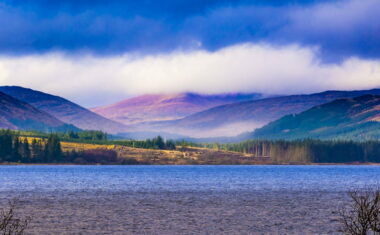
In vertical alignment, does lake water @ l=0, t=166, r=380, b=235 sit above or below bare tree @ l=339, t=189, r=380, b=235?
below

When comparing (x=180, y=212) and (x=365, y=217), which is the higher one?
(x=365, y=217)

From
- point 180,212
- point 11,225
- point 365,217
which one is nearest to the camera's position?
point 365,217

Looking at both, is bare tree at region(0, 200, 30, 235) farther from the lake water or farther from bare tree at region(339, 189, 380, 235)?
bare tree at region(339, 189, 380, 235)

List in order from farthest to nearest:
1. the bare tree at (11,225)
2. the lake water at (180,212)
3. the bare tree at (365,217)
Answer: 1. the lake water at (180,212)
2. the bare tree at (365,217)
3. the bare tree at (11,225)

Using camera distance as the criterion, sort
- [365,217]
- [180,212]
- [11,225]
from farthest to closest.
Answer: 1. [180,212]
2. [11,225]
3. [365,217]

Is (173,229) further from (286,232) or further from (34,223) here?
(34,223)

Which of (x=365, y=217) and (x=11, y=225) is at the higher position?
(x=365, y=217)

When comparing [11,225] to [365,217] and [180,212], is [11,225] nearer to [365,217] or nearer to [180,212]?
[180,212]

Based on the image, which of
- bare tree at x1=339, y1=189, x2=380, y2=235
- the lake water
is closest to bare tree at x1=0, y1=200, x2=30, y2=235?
the lake water

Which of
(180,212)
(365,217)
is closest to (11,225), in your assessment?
(180,212)

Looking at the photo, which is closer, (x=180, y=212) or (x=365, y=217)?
(x=365, y=217)

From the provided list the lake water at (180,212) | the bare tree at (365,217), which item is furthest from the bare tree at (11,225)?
the bare tree at (365,217)

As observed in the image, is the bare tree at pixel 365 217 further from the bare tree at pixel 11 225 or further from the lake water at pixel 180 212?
the bare tree at pixel 11 225

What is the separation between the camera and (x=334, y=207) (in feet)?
341
